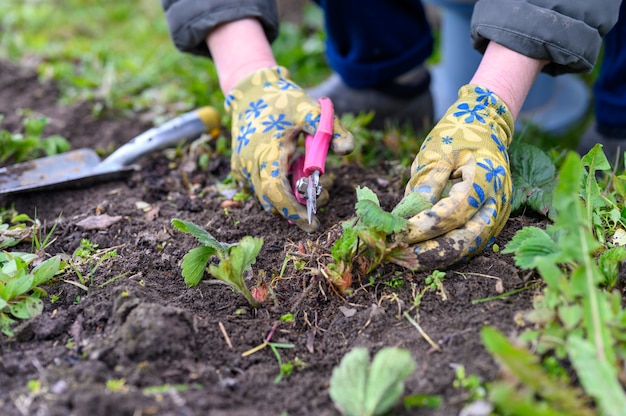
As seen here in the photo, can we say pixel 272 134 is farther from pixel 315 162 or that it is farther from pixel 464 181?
pixel 464 181

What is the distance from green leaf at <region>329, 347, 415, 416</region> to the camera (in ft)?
3.77

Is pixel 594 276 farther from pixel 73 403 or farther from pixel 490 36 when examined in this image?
pixel 73 403

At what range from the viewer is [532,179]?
1.85m

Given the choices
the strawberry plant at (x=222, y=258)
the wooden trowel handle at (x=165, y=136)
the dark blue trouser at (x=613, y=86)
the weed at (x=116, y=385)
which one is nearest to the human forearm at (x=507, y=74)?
the dark blue trouser at (x=613, y=86)

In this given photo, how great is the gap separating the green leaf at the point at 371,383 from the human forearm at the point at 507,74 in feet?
3.21

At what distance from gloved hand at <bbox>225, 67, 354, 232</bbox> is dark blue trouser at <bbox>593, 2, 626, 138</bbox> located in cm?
133

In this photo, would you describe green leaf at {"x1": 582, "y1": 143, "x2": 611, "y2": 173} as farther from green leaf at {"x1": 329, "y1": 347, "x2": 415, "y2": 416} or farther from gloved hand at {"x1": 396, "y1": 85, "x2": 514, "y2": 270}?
green leaf at {"x1": 329, "y1": 347, "x2": 415, "y2": 416}

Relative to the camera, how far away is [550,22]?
177cm

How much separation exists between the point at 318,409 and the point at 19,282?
813 millimetres

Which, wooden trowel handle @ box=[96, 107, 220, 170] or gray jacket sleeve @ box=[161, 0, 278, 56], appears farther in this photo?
wooden trowel handle @ box=[96, 107, 220, 170]

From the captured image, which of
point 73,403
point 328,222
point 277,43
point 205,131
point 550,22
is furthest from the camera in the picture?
point 277,43

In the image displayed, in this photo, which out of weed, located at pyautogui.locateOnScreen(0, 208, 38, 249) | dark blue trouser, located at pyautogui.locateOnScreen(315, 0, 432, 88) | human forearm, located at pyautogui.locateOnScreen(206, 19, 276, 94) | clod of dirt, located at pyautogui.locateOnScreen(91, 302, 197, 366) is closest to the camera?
clod of dirt, located at pyautogui.locateOnScreen(91, 302, 197, 366)

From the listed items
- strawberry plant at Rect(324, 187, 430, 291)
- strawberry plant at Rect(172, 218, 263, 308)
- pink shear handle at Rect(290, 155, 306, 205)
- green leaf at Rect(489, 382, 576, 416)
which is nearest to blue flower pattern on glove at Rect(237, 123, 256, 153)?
pink shear handle at Rect(290, 155, 306, 205)

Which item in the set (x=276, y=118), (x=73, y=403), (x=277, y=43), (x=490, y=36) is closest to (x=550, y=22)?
(x=490, y=36)
